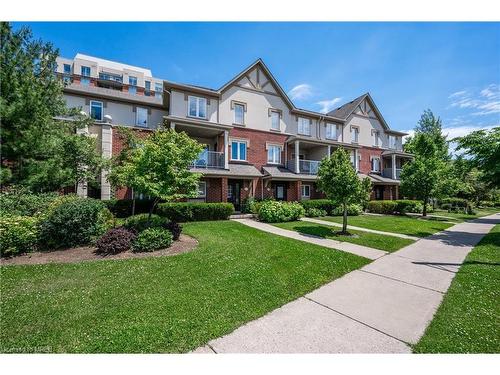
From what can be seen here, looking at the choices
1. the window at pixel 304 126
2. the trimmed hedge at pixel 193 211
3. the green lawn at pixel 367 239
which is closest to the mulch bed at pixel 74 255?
the trimmed hedge at pixel 193 211

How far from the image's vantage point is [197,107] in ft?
58.6

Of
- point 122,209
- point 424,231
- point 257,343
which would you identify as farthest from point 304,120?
point 257,343

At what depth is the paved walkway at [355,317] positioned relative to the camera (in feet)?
10.6

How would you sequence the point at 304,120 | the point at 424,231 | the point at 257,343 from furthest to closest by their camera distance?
1. the point at 304,120
2. the point at 424,231
3. the point at 257,343

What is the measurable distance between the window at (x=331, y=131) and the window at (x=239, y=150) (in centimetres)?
1044

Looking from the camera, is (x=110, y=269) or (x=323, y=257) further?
(x=323, y=257)

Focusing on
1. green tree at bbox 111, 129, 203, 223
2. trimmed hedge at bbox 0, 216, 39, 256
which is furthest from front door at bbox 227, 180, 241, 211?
trimmed hedge at bbox 0, 216, 39, 256

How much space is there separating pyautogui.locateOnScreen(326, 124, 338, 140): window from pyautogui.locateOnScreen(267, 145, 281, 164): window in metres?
6.96

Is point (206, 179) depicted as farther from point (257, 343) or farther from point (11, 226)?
point (257, 343)

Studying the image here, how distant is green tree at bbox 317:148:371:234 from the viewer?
11008mm

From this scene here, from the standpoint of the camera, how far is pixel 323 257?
23.6ft

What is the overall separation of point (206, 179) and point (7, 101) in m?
11.0

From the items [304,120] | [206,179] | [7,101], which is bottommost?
[206,179]

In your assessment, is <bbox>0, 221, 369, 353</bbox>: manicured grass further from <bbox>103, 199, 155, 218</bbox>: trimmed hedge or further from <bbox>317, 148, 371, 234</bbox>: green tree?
<bbox>103, 199, 155, 218</bbox>: trimmed hedge
